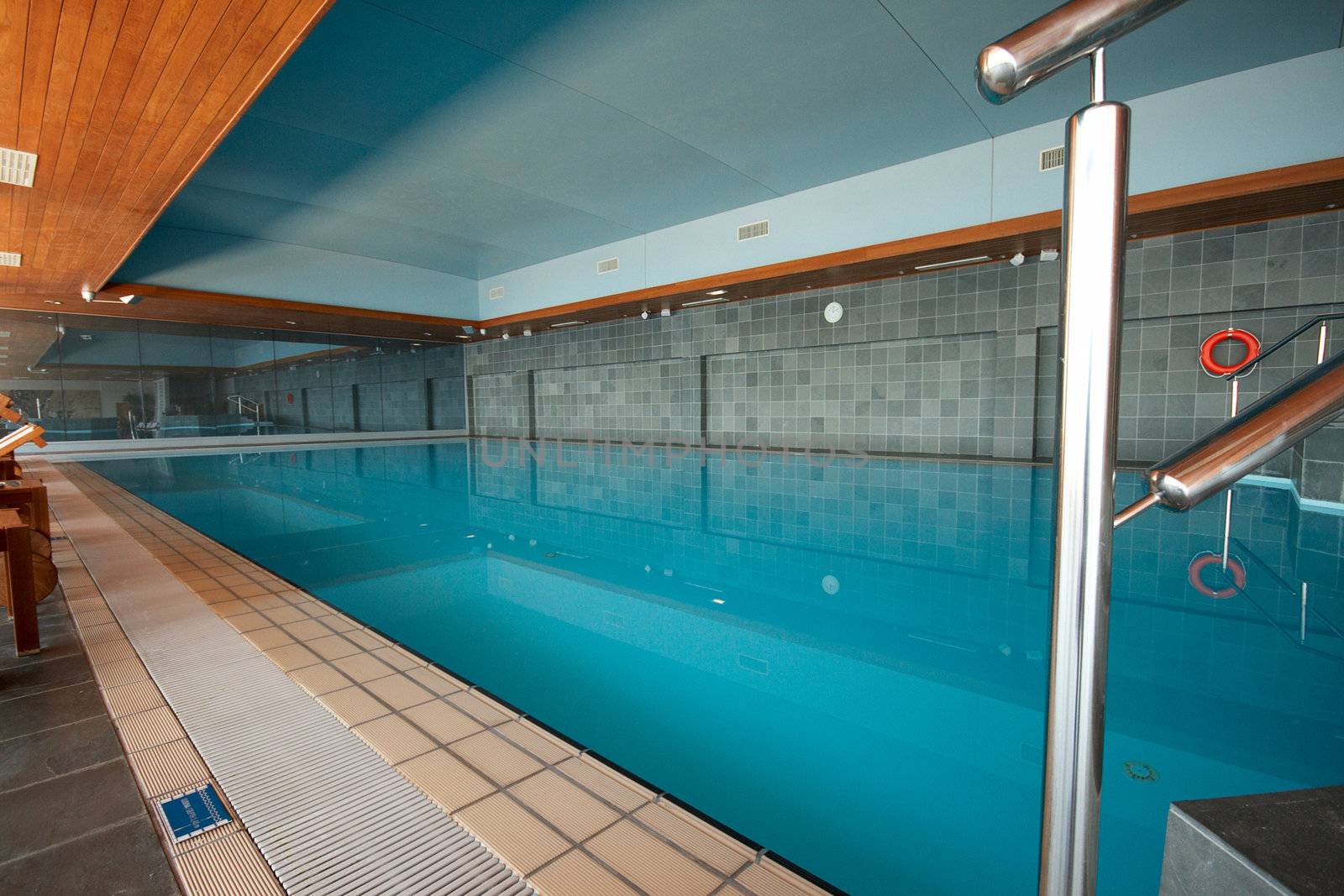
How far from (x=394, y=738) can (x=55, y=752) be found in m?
0.82

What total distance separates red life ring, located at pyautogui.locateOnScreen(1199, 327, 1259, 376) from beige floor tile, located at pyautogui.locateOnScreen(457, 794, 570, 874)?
7.56 m

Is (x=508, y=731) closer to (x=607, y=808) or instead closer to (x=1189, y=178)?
(x=607, y=808)

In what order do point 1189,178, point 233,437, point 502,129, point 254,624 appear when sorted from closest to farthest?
point 254,624 < point 1189,178 < point 502,129 < point 233,437

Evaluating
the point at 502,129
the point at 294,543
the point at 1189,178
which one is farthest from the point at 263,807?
the point at 1189,178

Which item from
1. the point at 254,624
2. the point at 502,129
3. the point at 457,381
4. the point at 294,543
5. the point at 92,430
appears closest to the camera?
the point at 254,624

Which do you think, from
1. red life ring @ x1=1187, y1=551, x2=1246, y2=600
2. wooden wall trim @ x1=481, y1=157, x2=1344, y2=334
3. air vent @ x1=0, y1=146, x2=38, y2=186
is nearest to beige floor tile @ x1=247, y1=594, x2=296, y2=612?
air vent @ x1=0, y1=146, x2=38, y2=186

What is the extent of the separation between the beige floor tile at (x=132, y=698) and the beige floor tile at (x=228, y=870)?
813 mm

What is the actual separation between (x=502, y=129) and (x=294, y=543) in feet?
12.9

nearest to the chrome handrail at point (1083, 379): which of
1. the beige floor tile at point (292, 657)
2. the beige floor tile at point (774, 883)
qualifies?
the beige floor tile at point (774, 883)

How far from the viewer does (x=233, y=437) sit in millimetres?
12758

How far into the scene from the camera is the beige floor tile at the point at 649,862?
110 centimetres

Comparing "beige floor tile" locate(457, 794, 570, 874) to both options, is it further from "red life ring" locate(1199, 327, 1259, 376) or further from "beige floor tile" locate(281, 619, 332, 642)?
"red life ring" locate(1199, 327, 1259, 376)

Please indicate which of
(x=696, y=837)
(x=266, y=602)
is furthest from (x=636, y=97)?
(x=696, y=837)

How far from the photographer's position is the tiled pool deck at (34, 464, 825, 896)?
44.4 inches
